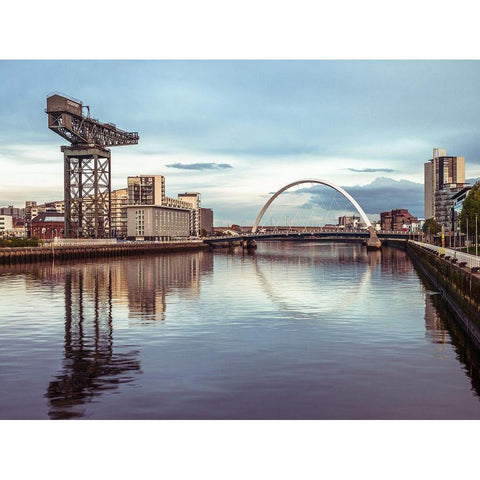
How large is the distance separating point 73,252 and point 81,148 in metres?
20.0

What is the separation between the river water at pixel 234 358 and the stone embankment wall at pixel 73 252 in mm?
45879

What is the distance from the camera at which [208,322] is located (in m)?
Result: 29.3

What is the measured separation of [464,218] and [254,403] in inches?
3318

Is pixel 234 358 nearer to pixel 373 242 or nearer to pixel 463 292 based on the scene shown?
pixel 463 292

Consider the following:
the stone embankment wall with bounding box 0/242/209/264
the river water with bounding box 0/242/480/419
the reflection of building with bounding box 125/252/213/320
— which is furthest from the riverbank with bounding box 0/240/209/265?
the river water with bounding box 0/242/480/419

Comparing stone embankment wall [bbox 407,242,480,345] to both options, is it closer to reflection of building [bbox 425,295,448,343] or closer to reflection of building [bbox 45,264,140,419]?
reflection of building [bbox 425,295,448,343]

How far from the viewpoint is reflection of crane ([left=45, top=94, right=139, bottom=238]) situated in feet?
327

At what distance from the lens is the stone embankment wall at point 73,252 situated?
84.2m

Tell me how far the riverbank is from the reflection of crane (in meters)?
5.11

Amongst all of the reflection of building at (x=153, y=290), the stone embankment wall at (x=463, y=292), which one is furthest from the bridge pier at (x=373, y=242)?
the stone embankment wall at (x=463, y=292)

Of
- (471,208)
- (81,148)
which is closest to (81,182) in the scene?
(81,148)

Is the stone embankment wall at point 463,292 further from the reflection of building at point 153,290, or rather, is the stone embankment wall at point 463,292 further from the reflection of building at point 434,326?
the reflection of building at point 153,290

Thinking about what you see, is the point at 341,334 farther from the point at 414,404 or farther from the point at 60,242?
the point at 60,242

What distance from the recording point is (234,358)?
20.8m
